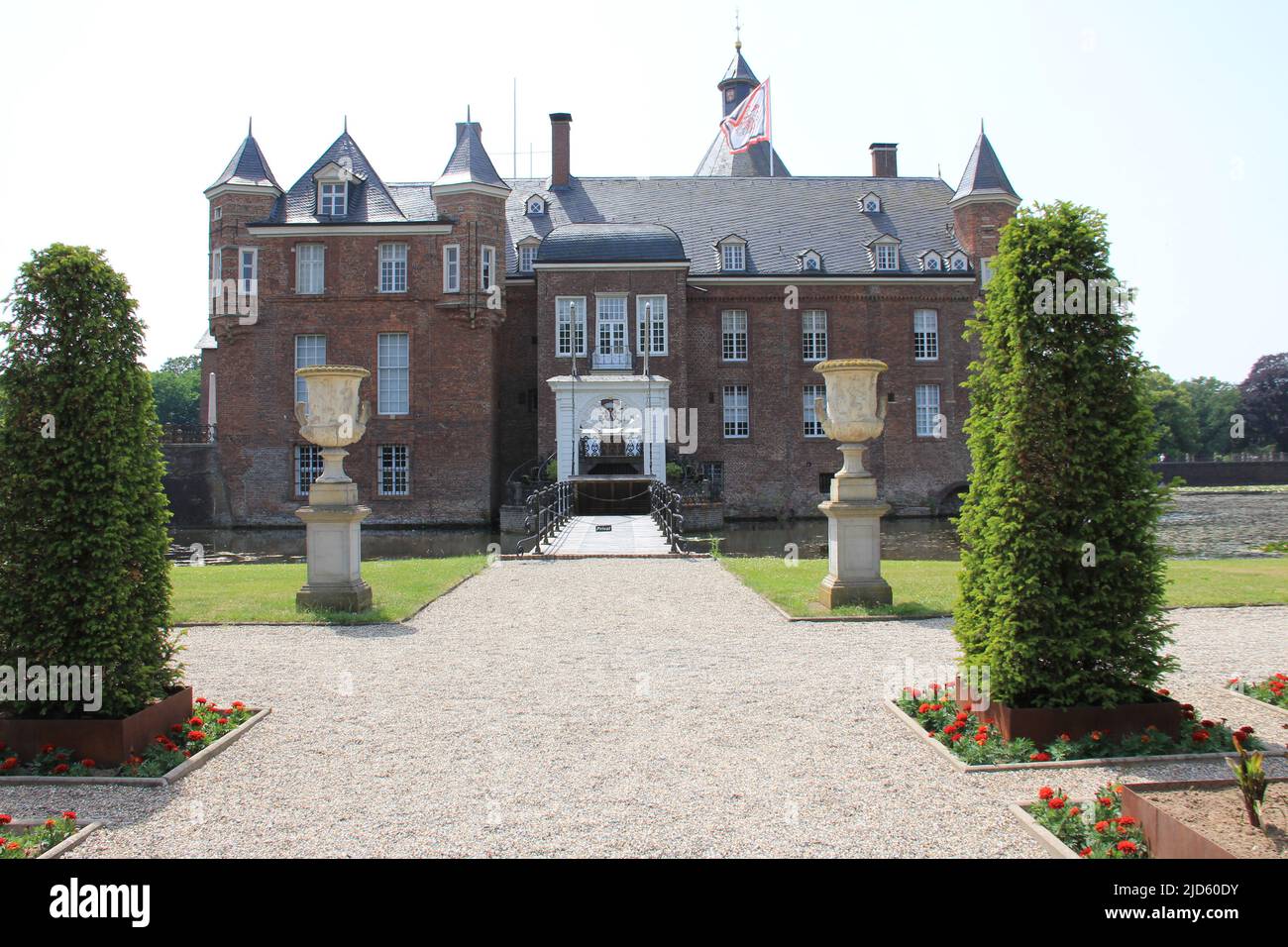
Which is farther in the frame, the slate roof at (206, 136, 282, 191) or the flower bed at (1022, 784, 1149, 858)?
the slate roof at (206, 136, 282, 191)

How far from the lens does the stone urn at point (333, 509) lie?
11219 mm

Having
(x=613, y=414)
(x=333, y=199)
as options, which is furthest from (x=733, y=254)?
(x=333, y=199)

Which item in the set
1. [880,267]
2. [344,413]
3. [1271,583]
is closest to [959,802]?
[344,413]

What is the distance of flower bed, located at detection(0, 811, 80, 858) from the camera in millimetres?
4148

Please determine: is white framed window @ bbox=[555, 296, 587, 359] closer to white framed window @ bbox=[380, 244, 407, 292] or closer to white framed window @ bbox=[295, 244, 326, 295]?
white framed window @ bbox=[380, 244, 407, 292]

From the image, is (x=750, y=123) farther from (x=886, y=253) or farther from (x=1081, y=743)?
(x=1081, y=743)

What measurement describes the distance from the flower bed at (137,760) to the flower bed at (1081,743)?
4.39 metres

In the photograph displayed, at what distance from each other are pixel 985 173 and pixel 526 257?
17403 mm

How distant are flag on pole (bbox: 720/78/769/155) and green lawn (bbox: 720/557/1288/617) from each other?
30747 mm

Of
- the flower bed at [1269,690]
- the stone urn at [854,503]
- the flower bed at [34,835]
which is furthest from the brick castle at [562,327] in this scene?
the flower bed at [34,835]

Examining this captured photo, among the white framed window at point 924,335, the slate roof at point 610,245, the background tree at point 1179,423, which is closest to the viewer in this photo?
the slate roof at point 610,245

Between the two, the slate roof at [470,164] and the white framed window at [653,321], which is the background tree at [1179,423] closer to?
the white framed window at [653,321]

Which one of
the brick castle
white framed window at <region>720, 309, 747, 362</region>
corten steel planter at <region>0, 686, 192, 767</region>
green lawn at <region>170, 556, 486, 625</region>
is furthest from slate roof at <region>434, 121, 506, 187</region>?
corten steel planter at <region>0, 686, 192, 767</region>

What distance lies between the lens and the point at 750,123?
143 ft
